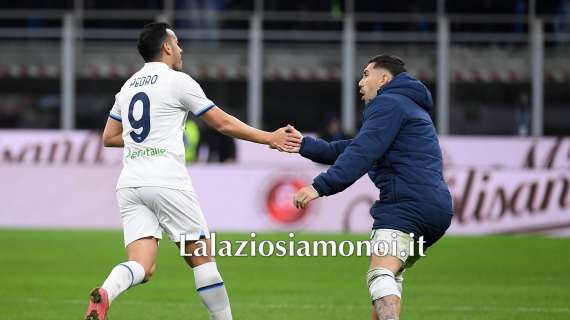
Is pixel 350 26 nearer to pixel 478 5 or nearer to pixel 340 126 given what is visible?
pixel 340 126

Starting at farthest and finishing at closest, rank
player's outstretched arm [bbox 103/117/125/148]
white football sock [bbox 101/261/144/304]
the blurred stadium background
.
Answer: the blurred stadium background < player's outstretched arm [bbox 103/117/125/148] < white football sock [bbox 101/261/144/304]

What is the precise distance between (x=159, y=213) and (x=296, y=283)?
5554 mm

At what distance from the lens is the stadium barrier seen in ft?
65.7

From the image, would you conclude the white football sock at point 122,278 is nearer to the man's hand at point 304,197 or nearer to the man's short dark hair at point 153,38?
the man's hand at point 304,197

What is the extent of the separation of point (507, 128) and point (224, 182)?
7.56 metres

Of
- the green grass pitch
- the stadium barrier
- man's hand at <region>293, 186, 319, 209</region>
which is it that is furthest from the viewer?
the stadium barrier

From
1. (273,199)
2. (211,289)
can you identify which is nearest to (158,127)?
(211,289)

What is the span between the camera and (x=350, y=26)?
80.1ft

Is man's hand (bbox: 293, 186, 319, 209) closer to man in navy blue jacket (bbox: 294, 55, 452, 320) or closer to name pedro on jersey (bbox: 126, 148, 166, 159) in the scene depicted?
man in navy blue jacket (bbox: 294, 55, 452, 320)

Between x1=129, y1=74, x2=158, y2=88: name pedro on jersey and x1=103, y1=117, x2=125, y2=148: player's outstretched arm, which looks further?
x1=103, y1=117, x2=125, y2=148: player's outstretched arm

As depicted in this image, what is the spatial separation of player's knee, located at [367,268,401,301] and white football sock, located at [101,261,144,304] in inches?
54.3

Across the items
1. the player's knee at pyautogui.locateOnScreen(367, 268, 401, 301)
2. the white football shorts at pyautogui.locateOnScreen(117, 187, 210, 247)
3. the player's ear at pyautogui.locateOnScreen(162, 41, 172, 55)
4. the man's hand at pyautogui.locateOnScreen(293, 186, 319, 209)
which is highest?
the player's ear at pyautogui.locateOnScreen(162, 41, 172, 55)

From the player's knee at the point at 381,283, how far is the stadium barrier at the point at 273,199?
12414 mm

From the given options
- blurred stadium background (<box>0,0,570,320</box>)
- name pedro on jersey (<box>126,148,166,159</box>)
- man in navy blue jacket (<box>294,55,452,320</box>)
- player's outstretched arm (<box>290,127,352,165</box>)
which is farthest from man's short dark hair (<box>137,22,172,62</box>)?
blurred stadium background (<box>0,0,570,320</box>)
